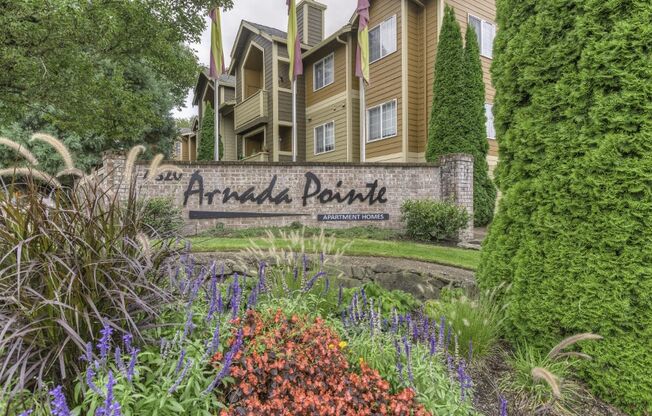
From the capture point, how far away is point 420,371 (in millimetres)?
2377

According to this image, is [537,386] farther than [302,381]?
Yes

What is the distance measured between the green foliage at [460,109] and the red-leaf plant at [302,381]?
35.4 feet

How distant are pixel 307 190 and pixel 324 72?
905cm

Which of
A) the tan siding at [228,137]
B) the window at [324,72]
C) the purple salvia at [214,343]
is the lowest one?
the purple salvia at [214,343]

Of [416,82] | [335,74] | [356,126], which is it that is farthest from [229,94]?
[416,82]

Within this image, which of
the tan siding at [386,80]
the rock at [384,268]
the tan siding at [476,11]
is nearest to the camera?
the rock at [384,268]

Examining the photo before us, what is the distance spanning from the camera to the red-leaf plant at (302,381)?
6.54 ft

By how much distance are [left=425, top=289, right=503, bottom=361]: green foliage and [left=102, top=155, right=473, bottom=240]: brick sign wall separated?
703 centimetres

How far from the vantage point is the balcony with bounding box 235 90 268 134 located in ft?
59.5

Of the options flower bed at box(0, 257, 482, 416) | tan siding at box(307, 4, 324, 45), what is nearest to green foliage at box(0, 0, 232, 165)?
flower bed at box(0, 257, 482, 416)

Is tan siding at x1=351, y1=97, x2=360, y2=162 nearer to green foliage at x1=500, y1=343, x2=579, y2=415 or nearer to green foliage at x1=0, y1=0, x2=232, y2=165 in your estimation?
→ green foliage at x1=0, y1=0, x2=232, y2=165

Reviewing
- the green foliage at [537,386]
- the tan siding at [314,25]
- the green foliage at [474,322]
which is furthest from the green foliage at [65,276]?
the tan siding at [314,25]

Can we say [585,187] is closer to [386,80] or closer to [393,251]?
[393,251]

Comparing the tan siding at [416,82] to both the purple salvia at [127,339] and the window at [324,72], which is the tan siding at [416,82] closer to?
the window at [324,72]
